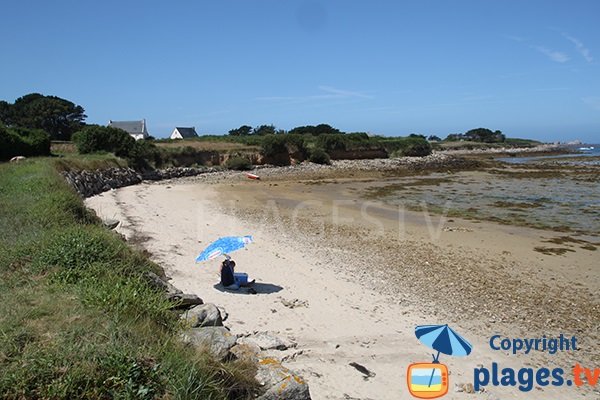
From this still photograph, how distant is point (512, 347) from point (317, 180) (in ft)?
97.2

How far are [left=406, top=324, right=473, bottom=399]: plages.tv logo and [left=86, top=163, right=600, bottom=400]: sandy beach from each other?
0.40 ft

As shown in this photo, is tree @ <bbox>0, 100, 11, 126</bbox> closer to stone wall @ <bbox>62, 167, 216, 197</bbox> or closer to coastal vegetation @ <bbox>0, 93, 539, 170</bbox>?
coastal vegetation @ <bbox>0, 93, 539, 170</bbox>

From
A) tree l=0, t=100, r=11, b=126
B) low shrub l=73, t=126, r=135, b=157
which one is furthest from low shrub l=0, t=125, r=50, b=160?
tree l=0, t=100, r=11, b=126

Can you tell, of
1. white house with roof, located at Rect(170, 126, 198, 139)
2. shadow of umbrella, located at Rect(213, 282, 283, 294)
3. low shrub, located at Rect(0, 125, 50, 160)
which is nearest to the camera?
shadow of umbrella, located at Rect(213, 282, 283, 294)

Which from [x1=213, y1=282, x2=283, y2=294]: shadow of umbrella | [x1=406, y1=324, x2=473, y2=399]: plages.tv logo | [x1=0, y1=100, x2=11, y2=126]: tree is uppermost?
[x1=0, y1=100, x2=11, y2=126]: tree

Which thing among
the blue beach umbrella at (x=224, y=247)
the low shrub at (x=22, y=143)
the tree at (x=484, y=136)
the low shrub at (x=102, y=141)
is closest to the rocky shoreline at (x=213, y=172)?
the low shrub at (x=102, y=141)

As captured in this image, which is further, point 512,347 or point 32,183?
point 32,183

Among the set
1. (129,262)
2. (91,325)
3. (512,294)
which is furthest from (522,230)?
(91,325)

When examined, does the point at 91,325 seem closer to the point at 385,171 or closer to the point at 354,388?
the point at 354,388

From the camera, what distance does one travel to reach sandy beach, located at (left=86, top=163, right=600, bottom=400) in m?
6.69

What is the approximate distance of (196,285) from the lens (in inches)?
382

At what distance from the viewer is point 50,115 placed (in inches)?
2231

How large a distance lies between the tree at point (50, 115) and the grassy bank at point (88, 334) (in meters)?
55.7

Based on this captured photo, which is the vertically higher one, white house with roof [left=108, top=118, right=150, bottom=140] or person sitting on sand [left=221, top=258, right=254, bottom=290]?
white house with roof [left=108, top=118, right=150, bottom=140]
